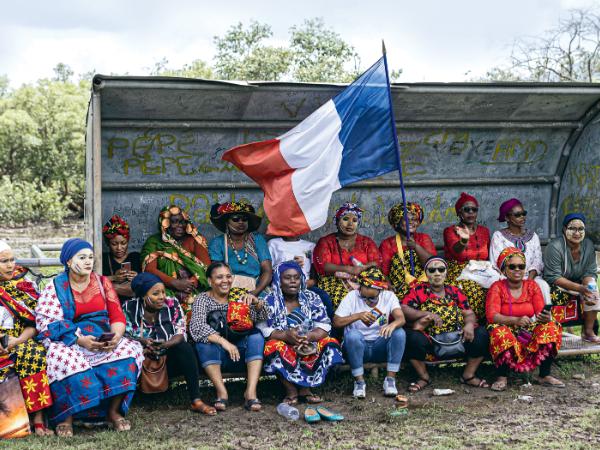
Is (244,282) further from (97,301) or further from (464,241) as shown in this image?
(464,241)

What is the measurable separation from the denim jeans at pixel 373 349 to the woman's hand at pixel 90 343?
206 cm

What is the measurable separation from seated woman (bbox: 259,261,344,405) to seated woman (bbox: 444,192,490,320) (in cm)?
169

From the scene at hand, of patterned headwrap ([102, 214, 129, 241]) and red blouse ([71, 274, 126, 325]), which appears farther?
patterned headwrap ([102, 214, 129, 241])

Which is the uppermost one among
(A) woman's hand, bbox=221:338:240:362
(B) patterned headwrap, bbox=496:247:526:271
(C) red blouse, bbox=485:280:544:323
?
(B) patterned headwrap, bbox=496:247:526:271

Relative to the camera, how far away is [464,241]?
760 cm

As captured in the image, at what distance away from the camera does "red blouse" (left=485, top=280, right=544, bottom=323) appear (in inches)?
270

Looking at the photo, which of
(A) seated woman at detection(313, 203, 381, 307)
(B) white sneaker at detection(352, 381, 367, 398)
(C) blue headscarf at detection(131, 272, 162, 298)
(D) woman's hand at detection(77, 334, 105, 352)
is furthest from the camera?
(A) seated woman at detection(313, 203, 381, 307)

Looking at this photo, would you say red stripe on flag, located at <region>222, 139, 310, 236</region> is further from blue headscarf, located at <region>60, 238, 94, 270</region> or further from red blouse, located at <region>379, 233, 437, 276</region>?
blue headscarf, located at <region>60, 238, 94, 270</region>

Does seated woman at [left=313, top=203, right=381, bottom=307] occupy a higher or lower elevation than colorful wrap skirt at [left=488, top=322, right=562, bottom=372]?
higher

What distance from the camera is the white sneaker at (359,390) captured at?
6.35 m

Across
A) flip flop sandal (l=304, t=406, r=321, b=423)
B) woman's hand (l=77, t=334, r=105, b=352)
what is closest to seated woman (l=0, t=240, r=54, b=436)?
woman's hand (l=77, t=334, r=105, b=352)

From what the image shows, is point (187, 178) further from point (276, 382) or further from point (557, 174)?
point (557, 174)

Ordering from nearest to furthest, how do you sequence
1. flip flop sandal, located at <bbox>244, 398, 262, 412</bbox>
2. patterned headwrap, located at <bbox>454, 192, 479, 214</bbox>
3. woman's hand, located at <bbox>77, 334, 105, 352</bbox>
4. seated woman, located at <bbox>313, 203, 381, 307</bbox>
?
woman's hand, located at <bbox>77, 334, 105, 352</bbox> → flip flop sandal, located at <bbox>244, 398, 262, 412</bbox> → seated woman, located at <bbox>313, 203, 381, 307</bbox> → patterned headwrap, located at <bbox>454, 192, 479, 214</bbox>

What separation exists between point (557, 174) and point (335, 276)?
3.23 m
